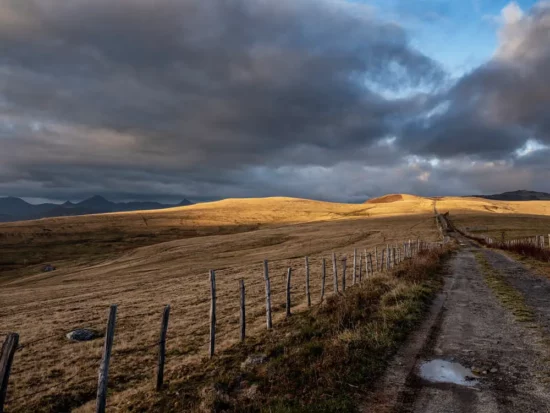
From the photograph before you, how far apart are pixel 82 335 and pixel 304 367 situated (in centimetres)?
1618

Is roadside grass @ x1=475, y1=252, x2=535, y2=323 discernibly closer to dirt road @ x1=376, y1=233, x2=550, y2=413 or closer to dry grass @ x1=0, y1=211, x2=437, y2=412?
dirt road @ x1=376, y1=233, x2=550, y2=413

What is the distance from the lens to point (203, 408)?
8.42 m

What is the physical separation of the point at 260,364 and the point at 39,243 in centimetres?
11666

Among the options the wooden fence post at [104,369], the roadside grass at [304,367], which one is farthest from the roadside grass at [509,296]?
the wooden fence post at [104,369]

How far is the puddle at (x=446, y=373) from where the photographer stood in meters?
9.38

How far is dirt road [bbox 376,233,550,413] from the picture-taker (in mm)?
8227

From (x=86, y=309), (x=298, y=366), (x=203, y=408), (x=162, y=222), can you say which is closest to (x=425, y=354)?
(x=298, y=366)

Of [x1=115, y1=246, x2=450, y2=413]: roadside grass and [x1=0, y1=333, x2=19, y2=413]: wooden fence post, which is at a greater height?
[x1=0, y1=333, x2=19, y2=413]: wooden fence post

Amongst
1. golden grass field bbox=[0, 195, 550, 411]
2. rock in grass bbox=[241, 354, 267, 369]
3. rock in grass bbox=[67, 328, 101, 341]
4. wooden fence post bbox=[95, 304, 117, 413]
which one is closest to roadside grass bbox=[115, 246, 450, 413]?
rock in grass bbox=[241, 354, 267, 369]

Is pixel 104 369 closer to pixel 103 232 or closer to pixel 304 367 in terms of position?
pixel 304 367

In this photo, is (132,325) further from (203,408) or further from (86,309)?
(203,408)

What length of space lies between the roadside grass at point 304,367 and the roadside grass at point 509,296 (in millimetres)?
3830

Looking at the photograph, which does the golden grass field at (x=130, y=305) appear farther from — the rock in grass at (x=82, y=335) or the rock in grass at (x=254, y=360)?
the rock in grass at (x=254, y=360)

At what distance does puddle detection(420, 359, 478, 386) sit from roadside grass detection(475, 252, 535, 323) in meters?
6.44
